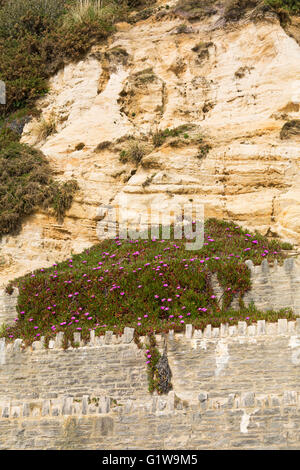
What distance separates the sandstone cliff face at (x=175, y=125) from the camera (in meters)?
17.8

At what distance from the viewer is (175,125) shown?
805 inches

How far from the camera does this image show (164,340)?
477 inches

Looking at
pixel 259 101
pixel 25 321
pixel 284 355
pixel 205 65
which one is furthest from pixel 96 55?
pixel 284 355

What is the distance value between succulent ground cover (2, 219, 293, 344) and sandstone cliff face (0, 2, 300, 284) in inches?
90.5

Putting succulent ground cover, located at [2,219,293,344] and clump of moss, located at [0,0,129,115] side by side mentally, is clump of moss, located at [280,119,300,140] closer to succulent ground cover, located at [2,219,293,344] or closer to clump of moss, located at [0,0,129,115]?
succulent ground cover, located at [2,219,293,344]

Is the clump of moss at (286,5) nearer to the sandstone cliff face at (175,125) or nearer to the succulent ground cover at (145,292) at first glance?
the sandstone cliff face at (175,125)

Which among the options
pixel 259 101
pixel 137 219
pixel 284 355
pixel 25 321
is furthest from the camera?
pixel 259 101

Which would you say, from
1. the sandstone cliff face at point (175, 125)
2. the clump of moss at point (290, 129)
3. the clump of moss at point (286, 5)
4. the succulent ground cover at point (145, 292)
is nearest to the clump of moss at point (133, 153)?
the sandstone cliff face at point (175, 125)

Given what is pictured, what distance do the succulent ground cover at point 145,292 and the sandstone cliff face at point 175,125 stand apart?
2298 millimetres

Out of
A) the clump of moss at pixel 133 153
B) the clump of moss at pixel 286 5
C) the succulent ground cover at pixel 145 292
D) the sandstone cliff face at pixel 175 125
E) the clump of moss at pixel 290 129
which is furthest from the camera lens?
the clump of moss at pixel 286 5

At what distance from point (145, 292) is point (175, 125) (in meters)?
8.17

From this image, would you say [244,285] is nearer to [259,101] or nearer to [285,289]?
[285,289]

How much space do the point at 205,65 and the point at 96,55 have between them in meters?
4.02

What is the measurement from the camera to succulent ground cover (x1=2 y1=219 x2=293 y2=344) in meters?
13.2
